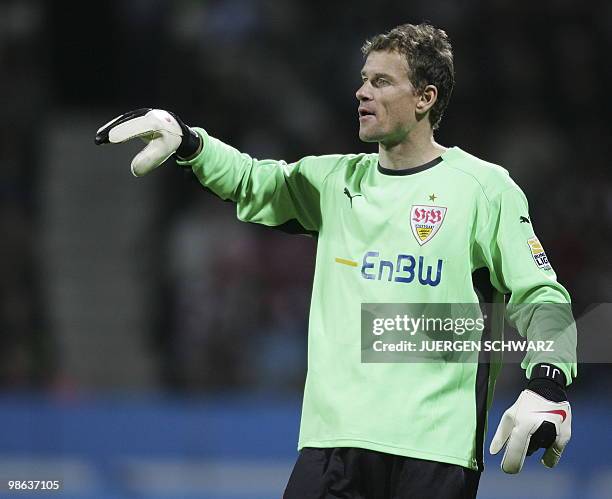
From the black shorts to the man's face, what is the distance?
923 millimetres

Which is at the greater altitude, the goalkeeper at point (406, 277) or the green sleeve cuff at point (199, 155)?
the green sleeve cuff at point (199, 155)

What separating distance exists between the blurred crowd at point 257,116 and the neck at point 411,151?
4144mm

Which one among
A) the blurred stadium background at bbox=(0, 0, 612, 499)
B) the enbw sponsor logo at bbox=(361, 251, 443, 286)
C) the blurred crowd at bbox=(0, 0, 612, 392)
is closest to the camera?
the enbw sponsor logo at bbox=(361, 251, 443, 286)

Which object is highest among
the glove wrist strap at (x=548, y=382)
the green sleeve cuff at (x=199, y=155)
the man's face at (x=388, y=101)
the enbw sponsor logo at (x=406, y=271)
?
the man's face at (x=388, y=101)

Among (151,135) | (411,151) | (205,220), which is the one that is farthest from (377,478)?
(205,220)

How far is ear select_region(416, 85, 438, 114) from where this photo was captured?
139 inches

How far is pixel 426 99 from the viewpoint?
140 inches

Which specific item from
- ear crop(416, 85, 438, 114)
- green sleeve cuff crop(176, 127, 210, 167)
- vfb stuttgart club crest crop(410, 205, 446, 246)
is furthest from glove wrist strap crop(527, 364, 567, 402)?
green sleeve cuff crop(176, 127, 210, 167)

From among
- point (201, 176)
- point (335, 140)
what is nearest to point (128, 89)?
point (335, 140)

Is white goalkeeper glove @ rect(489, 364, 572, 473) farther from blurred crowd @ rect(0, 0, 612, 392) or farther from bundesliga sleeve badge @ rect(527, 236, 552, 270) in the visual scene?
blurred crowd @ rect(0, 0, 612, 392)

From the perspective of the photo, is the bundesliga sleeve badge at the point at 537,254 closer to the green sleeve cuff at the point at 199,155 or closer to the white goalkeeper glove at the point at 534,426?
the white goalkeeper glove at the point at 534,426

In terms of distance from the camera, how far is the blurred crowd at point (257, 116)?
8109mm

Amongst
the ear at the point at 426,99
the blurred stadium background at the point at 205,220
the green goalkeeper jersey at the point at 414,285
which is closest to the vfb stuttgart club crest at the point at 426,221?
the green goalkeeper jersey at the point at 414,285

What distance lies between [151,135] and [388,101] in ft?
2.31
